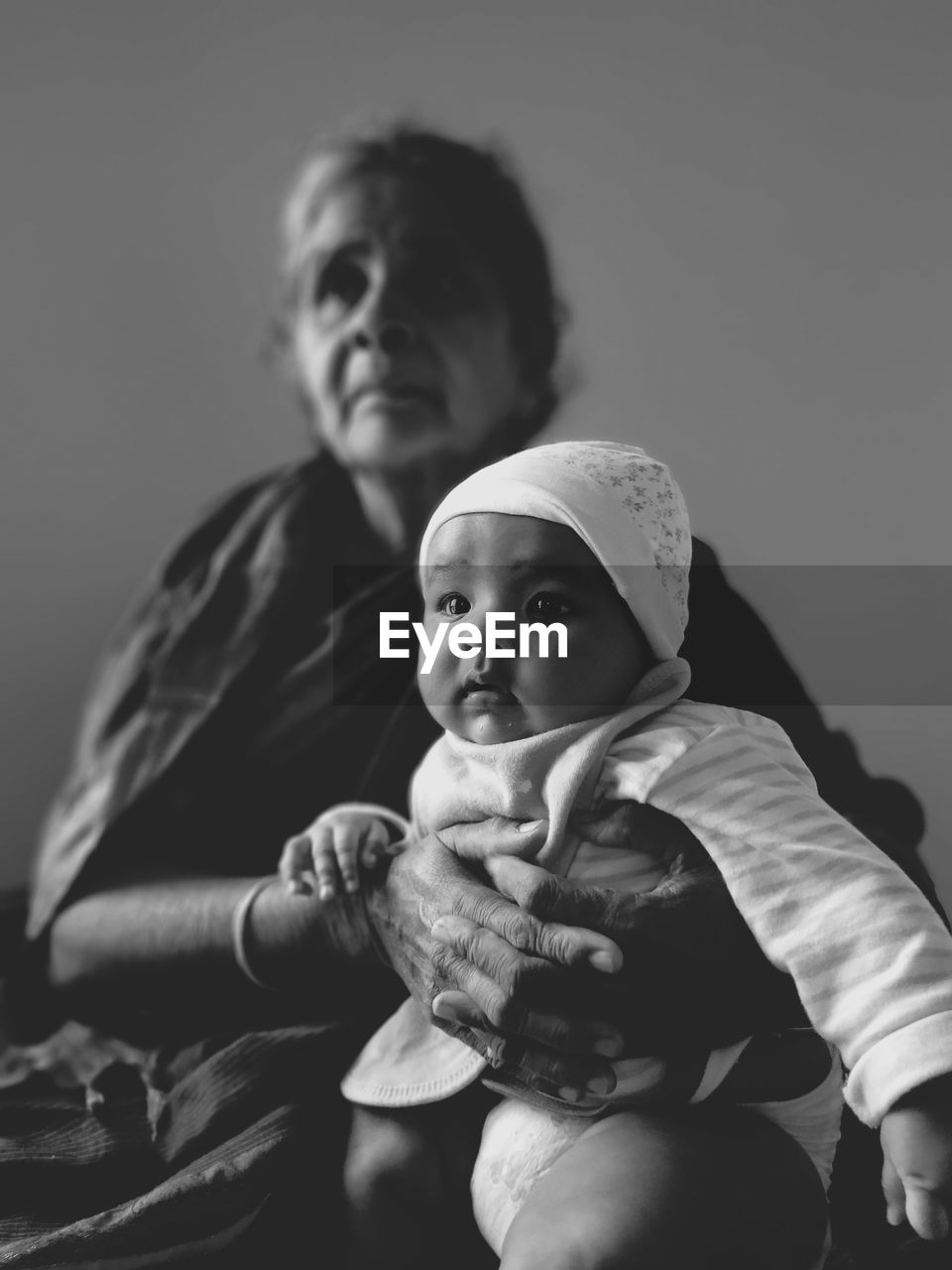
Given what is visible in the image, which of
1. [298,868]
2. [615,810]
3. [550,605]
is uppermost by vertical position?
[550,605]

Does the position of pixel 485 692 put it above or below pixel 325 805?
above

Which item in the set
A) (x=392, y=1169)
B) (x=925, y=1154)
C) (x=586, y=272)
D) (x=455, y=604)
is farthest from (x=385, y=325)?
(x=925, y=1154)

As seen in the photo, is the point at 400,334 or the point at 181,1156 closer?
the point at 181,1156

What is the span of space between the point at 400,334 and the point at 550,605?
2.29 ft

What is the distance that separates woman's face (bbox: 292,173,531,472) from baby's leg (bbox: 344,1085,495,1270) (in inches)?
30.0

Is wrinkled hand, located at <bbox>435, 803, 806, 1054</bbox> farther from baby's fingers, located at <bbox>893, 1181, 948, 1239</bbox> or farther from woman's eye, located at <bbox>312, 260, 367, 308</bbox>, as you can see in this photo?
woman's eye, located at <bbox>312, 260, 367, 308</bbox>

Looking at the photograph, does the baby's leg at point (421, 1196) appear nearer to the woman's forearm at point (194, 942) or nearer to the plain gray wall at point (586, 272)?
the woman's forearm at point (194, 942)

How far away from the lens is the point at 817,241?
150 centimetres

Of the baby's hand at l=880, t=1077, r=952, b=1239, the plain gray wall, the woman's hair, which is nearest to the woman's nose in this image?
the woman's hair

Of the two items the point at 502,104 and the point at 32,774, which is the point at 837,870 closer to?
the point at 502,104

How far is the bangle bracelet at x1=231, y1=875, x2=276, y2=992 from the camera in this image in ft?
3.28

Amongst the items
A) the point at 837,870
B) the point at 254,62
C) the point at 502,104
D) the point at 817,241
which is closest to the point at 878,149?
the point at 817,241

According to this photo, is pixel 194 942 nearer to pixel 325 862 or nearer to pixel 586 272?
pixel 325 862

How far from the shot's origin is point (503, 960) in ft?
2.27
